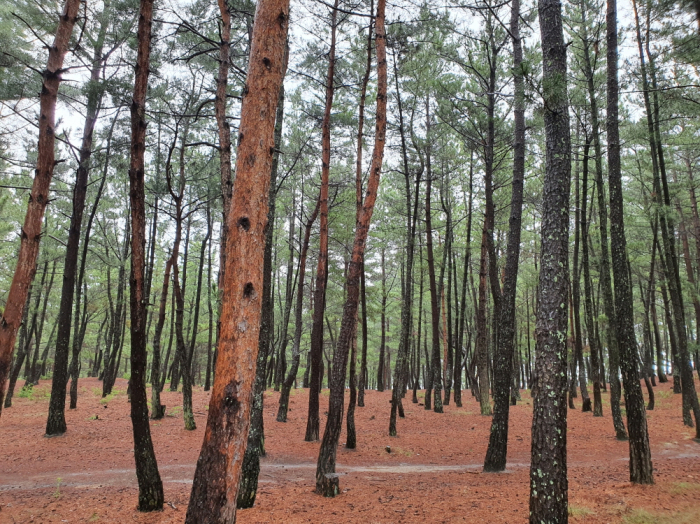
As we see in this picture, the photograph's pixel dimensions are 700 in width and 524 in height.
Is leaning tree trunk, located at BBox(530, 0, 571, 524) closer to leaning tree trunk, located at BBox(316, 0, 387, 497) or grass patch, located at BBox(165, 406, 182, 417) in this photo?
leaning tree trunk, located at BBox(316, 0, 387, 497)

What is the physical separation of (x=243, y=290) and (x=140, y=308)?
9.20 feet

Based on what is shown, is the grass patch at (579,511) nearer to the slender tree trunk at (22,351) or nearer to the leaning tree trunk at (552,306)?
the leaning tree trunk at (552,306)

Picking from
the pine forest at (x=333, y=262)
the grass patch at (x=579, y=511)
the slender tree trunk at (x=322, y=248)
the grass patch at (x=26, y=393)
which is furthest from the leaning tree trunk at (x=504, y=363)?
the grass patch at (x=26, y=393)

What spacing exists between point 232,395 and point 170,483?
5643 millimetres

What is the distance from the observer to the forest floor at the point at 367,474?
549 centimetres

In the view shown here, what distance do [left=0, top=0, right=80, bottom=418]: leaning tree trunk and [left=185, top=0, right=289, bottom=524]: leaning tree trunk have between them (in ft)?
12.4

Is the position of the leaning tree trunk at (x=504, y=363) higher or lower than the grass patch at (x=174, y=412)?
higher

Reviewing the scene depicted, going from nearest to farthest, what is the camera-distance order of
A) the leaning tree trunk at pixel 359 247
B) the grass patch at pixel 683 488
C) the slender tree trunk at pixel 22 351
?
the grass patch at pixel 683 488 < the leaning tree trunk at pixel 359 247 < the slender tree trunk at pixel 22 351

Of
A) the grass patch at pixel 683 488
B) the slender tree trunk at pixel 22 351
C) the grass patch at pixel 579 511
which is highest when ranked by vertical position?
the slender tree trunk at pixel 22 351

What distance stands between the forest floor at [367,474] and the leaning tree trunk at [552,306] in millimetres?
1066

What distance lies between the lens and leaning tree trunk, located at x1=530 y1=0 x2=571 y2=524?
14.7 ft

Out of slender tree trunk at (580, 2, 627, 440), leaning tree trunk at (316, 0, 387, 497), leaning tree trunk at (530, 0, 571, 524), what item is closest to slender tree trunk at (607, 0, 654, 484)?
leaning tree trunk at (530, 0, 571, 524)

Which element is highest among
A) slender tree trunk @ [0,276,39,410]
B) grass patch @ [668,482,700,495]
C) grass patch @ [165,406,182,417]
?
slender tree trunk @ [0,276,39,410]

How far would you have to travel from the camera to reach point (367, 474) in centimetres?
820
